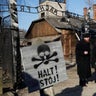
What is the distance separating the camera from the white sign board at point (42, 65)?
16.5 ft

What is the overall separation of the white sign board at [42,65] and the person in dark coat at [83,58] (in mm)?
7240

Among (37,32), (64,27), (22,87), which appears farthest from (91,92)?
(37,32)

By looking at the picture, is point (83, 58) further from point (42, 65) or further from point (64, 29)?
point (64, 29)

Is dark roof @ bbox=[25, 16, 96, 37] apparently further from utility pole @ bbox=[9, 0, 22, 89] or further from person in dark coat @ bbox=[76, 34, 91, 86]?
utility pole @ bbox=[9, 0, 22, 89]

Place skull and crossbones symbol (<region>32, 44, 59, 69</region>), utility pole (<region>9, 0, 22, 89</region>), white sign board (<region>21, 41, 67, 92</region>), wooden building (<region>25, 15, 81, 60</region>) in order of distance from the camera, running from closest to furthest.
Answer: white sign board (<region>21, 41, 67, 92</region>)
skull and crossbones symbol (<region>32, 44, 59, 69</region>)
utility pole (<region>9, 0, 22, 89</region>)
wooden building (<region>25, 15, 81, 60</region>)

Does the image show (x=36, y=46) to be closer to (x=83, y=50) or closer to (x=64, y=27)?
(x=83, y=50)

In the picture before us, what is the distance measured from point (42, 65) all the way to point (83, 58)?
26.1ft

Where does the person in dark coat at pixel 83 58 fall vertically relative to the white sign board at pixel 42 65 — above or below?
below

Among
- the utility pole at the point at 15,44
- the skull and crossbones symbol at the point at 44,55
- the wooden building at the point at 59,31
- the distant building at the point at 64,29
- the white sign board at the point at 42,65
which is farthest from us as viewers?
the wooden building at the point at 59,31

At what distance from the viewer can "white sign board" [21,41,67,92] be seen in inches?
198

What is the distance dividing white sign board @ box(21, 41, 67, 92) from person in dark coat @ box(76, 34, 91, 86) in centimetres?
724

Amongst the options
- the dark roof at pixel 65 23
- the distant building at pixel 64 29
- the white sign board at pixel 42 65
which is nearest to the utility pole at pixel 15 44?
the white sign board at pixel 42 65

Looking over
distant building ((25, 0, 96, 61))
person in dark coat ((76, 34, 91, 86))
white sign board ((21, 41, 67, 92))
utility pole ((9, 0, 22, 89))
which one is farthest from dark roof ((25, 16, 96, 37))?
white sign board ((21, 41, 67, 92))

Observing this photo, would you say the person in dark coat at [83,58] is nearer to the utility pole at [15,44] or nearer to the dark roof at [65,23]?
the utility pole at [15,44]
